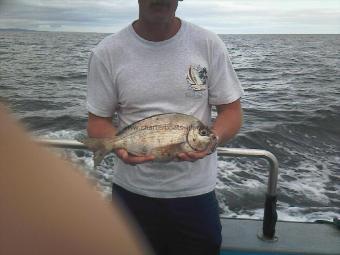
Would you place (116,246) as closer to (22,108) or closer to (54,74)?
(22,108)

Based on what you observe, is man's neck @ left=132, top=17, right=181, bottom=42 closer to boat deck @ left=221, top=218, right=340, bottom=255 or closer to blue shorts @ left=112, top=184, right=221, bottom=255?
blue shorts @ left=112, top=184, right=221, bottom=255

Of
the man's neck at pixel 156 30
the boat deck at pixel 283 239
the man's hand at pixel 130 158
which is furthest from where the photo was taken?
the boat deck at pixel 283 239

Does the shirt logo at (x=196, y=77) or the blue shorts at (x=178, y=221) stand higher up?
the shirt logo at (x=196, y=77)

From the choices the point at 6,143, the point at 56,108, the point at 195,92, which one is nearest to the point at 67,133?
the point at 56,108

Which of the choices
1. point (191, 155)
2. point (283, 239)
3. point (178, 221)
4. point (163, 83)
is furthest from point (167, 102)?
point (283, 239)

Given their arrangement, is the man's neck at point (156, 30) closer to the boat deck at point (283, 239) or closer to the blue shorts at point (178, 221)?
the blue shorts at point (178, 221)

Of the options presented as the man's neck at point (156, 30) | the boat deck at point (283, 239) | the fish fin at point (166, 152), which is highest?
the man's neck at point (156, 30)

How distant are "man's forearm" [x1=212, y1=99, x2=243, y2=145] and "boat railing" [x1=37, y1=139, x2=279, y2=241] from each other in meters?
0.26

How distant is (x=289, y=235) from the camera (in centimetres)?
367

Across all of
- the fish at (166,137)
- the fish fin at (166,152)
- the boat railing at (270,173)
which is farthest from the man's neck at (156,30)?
the boat railing at (270,173)

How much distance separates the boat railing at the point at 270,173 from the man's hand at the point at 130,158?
426mm

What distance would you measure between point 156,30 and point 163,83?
30 centimetres

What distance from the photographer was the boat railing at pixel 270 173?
3066mm

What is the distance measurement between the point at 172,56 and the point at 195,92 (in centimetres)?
23
